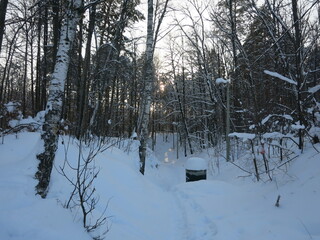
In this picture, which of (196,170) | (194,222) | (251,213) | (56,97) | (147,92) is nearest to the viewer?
(56,97)

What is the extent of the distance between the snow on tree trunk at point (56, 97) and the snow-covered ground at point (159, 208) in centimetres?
19

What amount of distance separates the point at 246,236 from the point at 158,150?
1047 inches

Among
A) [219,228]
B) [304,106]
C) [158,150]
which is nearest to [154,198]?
[219,228]

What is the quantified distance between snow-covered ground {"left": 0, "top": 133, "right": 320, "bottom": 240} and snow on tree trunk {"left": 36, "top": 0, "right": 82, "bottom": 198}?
19cm

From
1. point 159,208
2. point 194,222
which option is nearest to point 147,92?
point 159,208

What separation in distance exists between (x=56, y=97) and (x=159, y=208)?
3.22 metres

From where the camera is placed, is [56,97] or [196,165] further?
[196,165]

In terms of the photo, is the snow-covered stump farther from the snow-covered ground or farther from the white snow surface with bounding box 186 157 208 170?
the snow-covered ground

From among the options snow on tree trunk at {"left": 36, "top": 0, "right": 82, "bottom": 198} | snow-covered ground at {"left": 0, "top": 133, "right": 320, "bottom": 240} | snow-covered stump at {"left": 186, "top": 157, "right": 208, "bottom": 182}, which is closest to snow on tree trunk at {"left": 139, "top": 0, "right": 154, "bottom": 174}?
snow-covered stump at {"left": 186, "top": 157, "right": 208, "bottom": 182}

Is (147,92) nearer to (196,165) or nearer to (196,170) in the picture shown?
(196,165)

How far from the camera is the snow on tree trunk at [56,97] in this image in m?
3.34

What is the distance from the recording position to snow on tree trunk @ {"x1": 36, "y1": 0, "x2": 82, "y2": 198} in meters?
3.34

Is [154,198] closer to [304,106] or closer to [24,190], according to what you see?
[24,190]

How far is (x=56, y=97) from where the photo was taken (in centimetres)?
352
